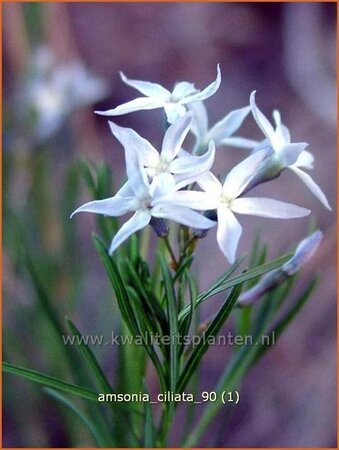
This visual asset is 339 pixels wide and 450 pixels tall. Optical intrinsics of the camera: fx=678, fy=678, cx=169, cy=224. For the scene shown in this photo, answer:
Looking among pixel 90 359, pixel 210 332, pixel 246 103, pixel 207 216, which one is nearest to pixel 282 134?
pixel 207 216

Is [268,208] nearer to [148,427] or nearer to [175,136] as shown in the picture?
[175,136]

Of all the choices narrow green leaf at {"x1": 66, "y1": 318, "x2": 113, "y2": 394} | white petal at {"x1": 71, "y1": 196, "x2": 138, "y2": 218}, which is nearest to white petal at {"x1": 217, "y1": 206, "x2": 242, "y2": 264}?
white petal at {"x1": 71, "y1": 196, "x2": 138, "y2": 218}

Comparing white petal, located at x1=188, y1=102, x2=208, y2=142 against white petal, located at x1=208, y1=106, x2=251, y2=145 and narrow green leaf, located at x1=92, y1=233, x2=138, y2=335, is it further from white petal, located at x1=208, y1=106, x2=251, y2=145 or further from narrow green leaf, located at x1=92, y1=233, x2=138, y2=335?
narrow green leaf, located at x1=92, y1=233, x2=138, y2=335

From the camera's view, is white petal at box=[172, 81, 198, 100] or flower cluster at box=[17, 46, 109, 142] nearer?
white petal at box=[172, 81, 198, 100]

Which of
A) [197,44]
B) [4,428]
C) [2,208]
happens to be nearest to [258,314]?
[2,208]

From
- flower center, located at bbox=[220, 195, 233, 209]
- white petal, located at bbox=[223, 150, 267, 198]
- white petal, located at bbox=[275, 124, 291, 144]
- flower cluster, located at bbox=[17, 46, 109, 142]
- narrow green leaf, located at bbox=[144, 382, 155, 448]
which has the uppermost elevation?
flower cluster, located at bbox=[17, 46, 109, 142]

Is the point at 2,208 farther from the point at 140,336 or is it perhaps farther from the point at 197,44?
the point at 197,44
